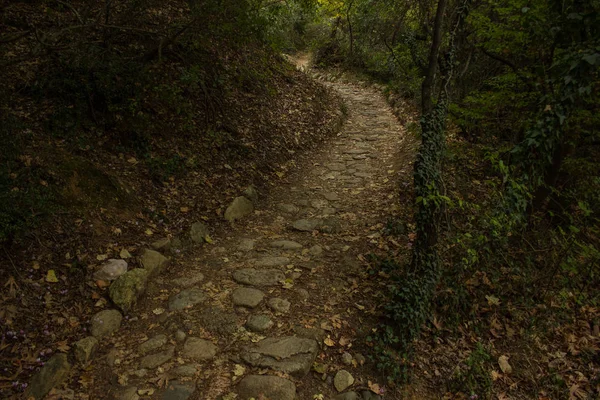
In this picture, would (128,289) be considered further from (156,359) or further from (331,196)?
(331,196)

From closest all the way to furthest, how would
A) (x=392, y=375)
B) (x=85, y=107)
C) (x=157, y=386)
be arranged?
1. (x=157, y=386)
2. (x=392, y=375)
3. (x=85, y=107)

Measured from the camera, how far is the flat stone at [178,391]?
3273 millimetres

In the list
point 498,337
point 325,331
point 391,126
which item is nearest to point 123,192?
point 325,331

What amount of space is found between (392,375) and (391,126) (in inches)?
322

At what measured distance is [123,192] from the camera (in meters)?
5.20

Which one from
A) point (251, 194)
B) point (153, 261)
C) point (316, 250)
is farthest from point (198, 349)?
point (251, 194)

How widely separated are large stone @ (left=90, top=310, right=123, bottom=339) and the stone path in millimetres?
13

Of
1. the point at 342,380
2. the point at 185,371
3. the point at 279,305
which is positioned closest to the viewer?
the point at 185,371

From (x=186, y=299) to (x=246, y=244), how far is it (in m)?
1.37

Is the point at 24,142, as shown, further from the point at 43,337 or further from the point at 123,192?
the point at 43,337

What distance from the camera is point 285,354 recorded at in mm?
3760

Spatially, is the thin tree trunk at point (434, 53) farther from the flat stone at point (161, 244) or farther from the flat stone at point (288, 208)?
the flat stone at point (161, 244)

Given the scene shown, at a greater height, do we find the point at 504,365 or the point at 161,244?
the point at 161,244

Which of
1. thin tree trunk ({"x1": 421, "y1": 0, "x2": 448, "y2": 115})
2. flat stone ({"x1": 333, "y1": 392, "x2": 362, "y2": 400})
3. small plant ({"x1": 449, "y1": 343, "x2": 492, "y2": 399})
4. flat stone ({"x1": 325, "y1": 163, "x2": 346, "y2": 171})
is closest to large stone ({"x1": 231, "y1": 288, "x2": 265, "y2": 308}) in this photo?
flat stone ({"x1": 333, "y1": 392, "x2": 362, "y2": 400})
